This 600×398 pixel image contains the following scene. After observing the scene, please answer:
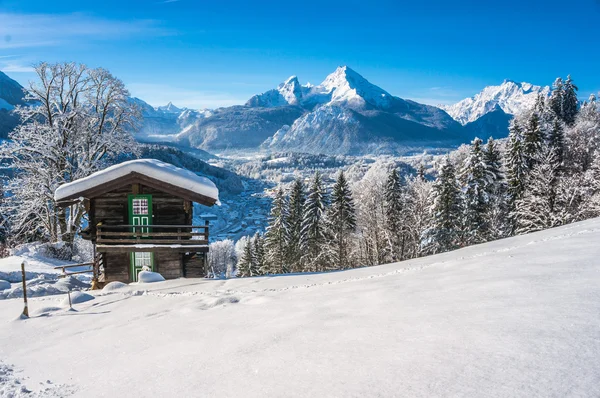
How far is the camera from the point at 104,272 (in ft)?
61.3

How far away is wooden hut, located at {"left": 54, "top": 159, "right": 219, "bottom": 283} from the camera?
695 inches

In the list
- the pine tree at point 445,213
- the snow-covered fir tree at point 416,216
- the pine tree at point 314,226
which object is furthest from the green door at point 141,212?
the snow-covered fir tree at point 416,216

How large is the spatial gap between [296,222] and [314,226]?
400 cm

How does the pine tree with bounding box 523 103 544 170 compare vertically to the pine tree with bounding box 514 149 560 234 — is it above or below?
above

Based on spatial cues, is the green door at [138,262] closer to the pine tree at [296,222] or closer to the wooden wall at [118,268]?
the wooden wall at [118,268]

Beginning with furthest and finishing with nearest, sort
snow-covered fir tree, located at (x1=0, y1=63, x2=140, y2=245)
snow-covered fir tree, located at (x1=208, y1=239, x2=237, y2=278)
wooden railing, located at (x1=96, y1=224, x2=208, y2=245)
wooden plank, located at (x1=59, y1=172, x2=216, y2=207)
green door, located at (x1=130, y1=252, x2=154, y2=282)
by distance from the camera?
snow-covered fir tree, located at (x1=208, y1=239, x2=237, y2=278)
snow-covered fir tree, located at (x1=0, y1=63, x2=140, y2=245)
green door, located at (x1=130, y1=252, x2=154, y2=282)
wooden plank, located at (x1=59, y1=172, x2=216, y2=207)
wooden railing, located at (x1=96, y1=224, x2=208, y2=245)

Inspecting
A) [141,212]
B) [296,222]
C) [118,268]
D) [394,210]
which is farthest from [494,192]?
[118,268]

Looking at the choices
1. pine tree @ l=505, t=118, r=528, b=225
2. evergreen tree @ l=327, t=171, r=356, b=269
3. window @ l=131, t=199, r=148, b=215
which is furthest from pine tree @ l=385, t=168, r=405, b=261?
window @ l=131, t=199, r=148, b=215

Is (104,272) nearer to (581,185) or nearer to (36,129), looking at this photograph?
(36,129)

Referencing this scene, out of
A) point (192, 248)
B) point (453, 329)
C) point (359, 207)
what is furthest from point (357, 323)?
point (359, 207)

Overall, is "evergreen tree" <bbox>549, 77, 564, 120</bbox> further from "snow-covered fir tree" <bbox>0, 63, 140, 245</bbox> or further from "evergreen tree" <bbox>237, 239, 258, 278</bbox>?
"snow-covered fir tree" <bbox>0, 63, 140, 245</bbox>

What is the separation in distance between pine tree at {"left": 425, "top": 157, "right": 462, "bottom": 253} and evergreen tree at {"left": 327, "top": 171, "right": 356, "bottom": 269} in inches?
369

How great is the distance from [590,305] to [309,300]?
505cm

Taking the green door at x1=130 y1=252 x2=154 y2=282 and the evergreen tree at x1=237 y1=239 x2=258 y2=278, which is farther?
the evergreen tree at x1=237 y1=239 x2=258 y2=278
